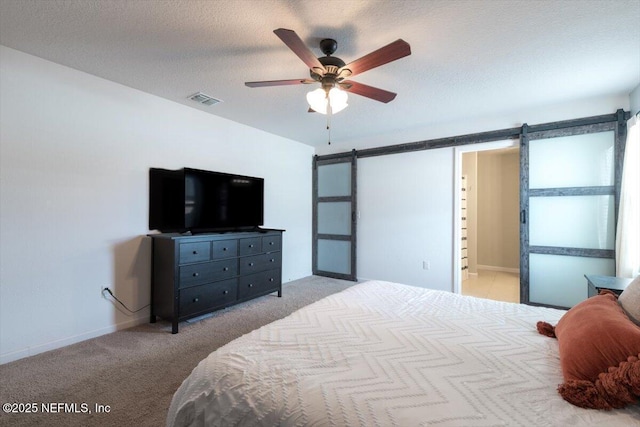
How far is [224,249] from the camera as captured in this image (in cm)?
323

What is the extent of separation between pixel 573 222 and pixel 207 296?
430 cm

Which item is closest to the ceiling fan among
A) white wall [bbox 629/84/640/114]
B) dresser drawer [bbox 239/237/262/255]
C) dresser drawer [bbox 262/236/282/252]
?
dresser drawer [bbox 239/237/262/255]

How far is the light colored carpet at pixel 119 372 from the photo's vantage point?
5.48 feet

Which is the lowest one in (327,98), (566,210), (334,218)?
(334,218)

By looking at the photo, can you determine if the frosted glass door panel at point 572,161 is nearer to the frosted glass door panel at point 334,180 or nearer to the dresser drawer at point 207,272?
the frosted glass door panel at point 334,180

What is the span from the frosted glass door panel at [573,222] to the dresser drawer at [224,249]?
3.68 meters

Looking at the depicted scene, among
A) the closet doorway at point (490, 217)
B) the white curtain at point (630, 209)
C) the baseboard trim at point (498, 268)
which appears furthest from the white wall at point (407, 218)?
the baseboard trim at point (498, 268)

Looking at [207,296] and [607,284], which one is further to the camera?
[207,296]

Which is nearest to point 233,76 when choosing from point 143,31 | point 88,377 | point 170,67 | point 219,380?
point 170,67

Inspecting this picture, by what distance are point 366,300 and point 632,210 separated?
9.60ft

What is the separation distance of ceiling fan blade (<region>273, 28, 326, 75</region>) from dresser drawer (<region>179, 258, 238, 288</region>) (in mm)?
2236

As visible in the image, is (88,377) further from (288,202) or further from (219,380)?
(288,202)

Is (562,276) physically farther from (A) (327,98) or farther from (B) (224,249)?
(B) (224,249)

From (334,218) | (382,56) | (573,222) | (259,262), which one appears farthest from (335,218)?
(382,56)
